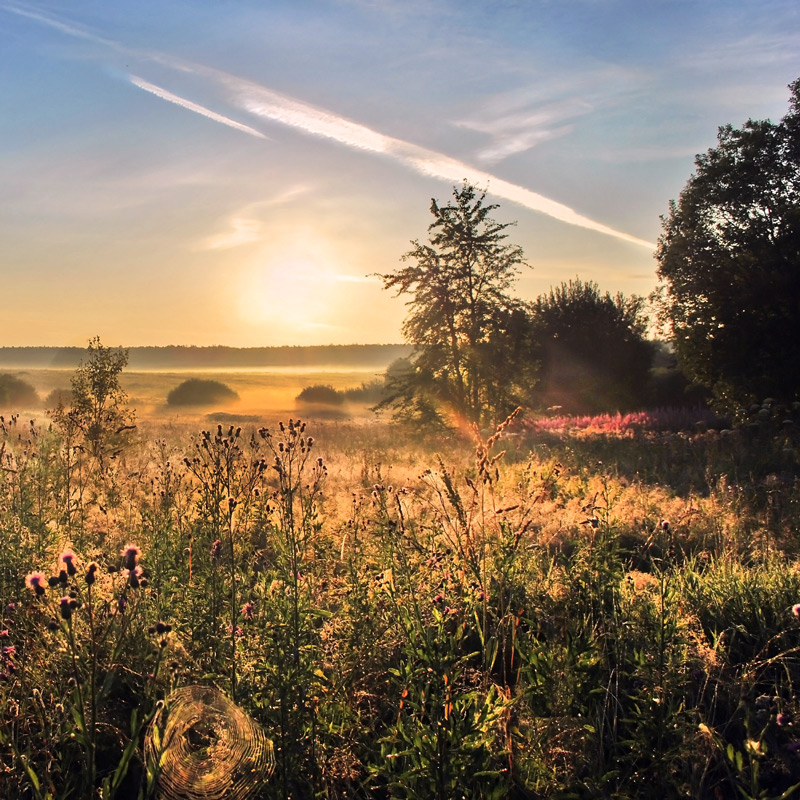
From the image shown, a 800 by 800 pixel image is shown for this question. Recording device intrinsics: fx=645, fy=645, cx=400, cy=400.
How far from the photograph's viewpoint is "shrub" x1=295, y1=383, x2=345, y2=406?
2152 inches

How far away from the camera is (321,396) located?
180ft

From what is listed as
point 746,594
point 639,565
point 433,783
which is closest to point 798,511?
point 639,565

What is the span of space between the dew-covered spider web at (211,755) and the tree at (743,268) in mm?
18041

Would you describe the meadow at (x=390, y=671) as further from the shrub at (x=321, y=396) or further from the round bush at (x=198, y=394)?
the round bush at (x=198, y=394)

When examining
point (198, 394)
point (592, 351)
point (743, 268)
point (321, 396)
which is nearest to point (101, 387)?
point (743, 268)

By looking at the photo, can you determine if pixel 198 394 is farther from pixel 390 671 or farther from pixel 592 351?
pixel 390 671

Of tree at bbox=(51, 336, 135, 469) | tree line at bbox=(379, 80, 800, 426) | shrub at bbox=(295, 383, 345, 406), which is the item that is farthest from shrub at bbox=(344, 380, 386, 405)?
tree at bbox=(51, 336, 135, 469)

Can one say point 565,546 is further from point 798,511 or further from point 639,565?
point 798,511

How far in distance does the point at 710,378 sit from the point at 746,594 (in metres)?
16.2

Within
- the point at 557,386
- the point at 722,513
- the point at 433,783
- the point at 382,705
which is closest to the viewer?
the point at 433,783

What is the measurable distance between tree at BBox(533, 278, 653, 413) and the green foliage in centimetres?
3487

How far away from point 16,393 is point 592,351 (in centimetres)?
3847

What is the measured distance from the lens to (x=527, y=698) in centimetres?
314

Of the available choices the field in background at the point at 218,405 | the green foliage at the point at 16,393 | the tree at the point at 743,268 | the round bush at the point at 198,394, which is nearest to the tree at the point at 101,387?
the tree at the point at 743,268
